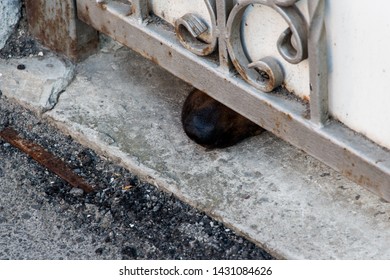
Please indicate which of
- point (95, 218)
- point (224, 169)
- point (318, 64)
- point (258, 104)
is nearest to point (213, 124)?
point (224, 169)

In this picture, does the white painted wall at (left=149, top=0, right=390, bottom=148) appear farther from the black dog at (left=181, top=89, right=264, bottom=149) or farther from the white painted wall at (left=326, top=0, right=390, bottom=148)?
the black dog at (left=181, top=89, right=264, bottom=149)

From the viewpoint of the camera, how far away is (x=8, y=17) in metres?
4.32

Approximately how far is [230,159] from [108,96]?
57 centimetres

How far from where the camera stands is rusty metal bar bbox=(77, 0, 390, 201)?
3363 millimetres

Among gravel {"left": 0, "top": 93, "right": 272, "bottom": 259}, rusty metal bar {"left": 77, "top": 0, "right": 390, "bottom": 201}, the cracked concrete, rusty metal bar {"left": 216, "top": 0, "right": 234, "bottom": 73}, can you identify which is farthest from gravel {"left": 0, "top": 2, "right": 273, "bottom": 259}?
rusty metal bar {"left": 216, "top": 0, "right": 234, "bottom": 73}

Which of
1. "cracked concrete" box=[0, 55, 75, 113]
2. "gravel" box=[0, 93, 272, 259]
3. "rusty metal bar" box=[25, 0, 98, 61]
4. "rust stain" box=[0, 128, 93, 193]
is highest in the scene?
"rusty metal bar" box=[25, 0, 98, 61]

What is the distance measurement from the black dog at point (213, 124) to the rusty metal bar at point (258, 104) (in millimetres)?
104

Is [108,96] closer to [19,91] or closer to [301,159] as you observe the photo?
[19,91]

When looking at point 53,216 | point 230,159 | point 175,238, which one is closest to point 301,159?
point 230,159

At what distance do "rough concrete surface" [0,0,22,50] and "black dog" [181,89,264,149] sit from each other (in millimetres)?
833

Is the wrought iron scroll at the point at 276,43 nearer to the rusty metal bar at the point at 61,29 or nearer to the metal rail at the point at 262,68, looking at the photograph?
the metal rail at the point at 262,68

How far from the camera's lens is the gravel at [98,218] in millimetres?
3564

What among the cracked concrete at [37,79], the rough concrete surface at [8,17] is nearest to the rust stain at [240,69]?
the cracked concrete at [37,79]

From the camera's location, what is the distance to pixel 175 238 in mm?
3604
